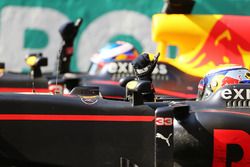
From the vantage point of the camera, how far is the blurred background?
10.8 metres

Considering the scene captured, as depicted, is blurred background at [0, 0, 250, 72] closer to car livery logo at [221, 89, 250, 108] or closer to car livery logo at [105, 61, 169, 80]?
car livery logo at [105, 61, 169, 80]

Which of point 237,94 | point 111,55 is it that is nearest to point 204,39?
point 111,55

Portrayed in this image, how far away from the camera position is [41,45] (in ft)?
35.6

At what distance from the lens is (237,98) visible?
359 cm

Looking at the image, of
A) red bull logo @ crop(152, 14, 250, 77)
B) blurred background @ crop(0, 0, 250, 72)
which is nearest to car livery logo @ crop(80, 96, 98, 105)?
red bull logo @ crop(152, 14, 250, 77)

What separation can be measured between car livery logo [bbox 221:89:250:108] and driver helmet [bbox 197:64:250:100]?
311mm

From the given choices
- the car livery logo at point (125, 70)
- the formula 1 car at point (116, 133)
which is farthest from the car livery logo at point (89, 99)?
the car livery logo at point (125, 70)

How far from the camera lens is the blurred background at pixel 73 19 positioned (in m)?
10.8

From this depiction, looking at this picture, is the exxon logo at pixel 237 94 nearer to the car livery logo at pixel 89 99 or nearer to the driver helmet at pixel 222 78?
the driver helmet at pixel 222 78

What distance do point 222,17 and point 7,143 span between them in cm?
436

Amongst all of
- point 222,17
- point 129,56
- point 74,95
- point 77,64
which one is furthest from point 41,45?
point 74,95

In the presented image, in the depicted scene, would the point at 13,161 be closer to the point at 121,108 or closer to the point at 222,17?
the point at 121,108

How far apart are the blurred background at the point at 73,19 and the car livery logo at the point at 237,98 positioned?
7209 mm

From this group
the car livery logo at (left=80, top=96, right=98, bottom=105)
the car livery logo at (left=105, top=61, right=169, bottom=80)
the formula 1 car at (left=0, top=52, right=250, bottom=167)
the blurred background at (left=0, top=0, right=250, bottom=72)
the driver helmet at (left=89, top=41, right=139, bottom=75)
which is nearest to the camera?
the formula 1 car at (left=0, top=52, right=250, bottom=167)
